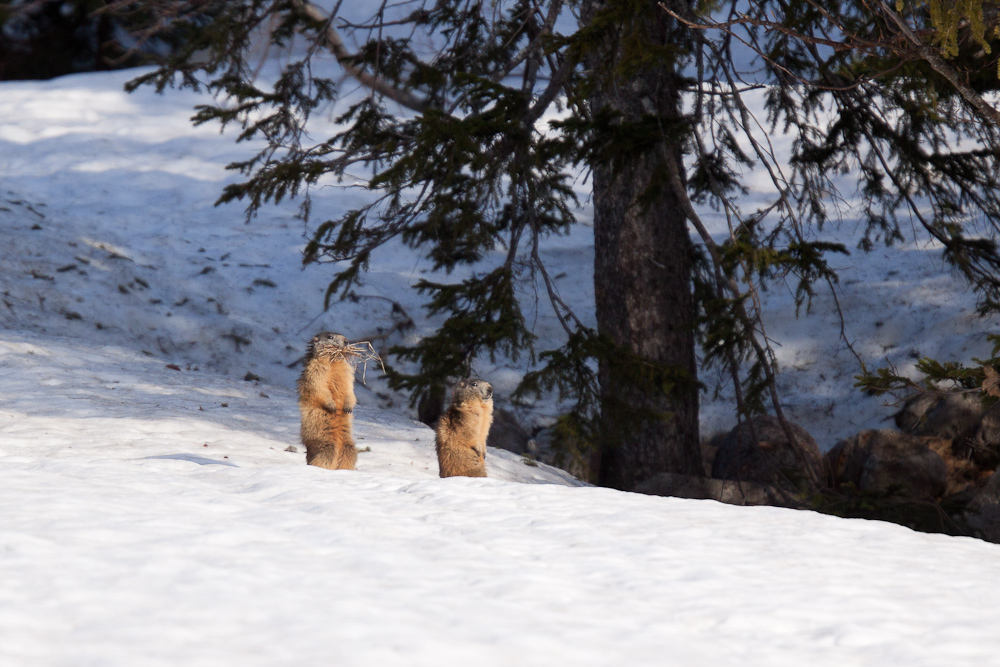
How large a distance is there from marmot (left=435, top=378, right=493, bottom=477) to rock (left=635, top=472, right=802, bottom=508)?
2484 mm

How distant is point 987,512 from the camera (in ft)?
26.3

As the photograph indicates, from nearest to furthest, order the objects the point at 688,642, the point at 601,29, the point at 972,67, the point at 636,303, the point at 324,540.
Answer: the point at 688,642 → the point at 324,540 → the point at 601,29 → the point at 972,67 → the point at 636,303

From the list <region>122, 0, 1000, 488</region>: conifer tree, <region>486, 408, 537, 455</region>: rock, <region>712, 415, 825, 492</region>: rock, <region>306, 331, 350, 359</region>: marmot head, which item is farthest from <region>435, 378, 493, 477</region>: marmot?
<region>486, 408, 537, 455</region>: rock

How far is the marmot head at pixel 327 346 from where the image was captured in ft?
21.0

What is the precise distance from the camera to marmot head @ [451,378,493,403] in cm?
676

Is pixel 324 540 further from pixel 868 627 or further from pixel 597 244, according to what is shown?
pixel 597 244

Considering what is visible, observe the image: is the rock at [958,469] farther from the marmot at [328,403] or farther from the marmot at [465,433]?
the marmot at [328,403]

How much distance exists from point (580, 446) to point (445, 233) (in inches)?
139

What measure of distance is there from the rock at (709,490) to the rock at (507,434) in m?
2.94

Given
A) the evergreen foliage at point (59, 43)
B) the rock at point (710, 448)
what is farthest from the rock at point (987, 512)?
the evergreen foliage at point (59, 43)

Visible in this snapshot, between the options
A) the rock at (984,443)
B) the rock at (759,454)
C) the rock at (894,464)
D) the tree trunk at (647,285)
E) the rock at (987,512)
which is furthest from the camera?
the rock at (984,443)

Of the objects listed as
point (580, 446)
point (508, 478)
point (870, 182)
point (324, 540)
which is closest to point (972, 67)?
point (870, 182)

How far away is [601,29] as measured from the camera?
21.6ft

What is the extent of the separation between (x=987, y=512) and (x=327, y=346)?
645cm
